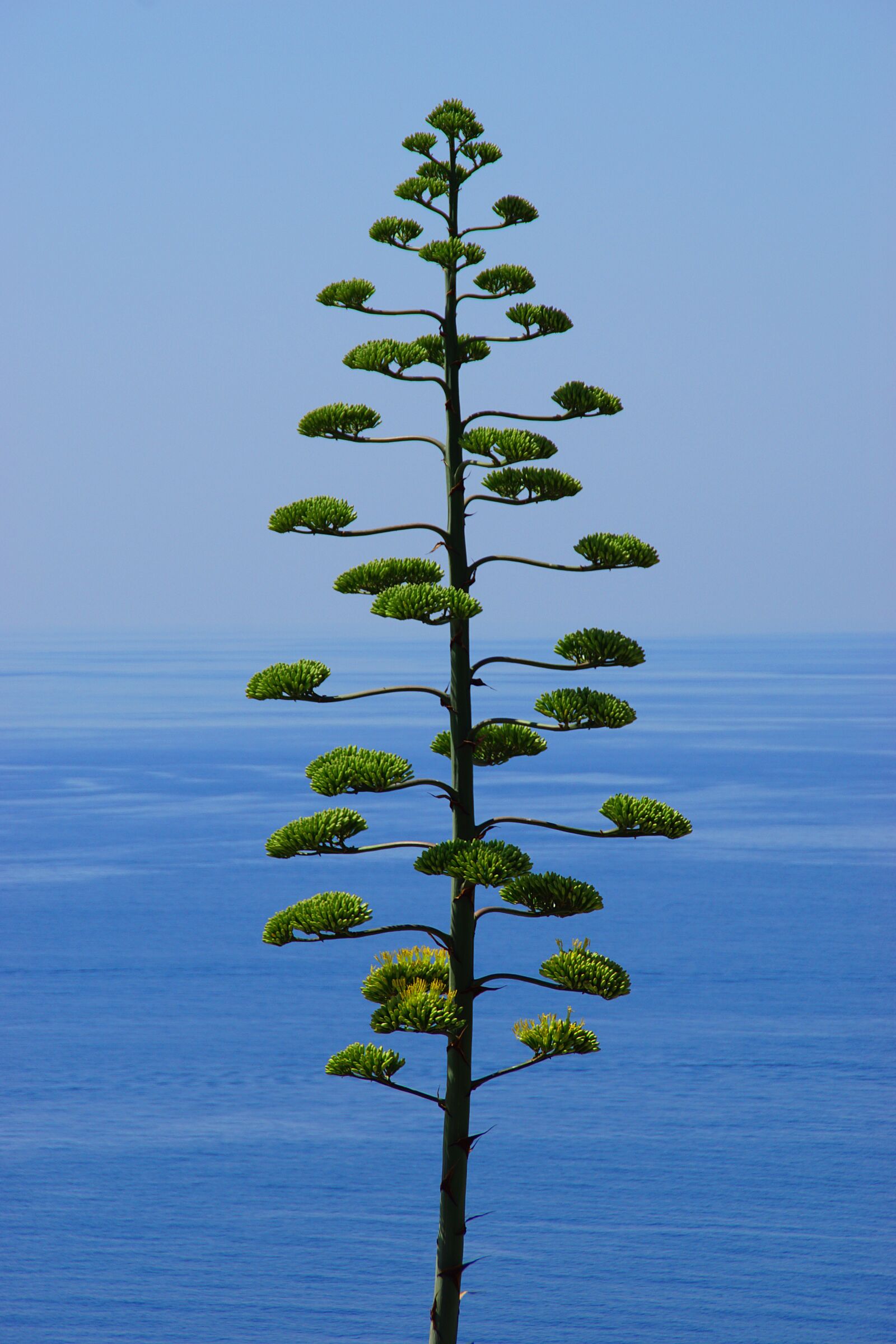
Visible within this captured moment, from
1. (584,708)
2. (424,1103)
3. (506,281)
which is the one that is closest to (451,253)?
(506,281)

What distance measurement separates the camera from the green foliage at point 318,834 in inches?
352

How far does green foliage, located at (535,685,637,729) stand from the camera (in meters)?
9.09

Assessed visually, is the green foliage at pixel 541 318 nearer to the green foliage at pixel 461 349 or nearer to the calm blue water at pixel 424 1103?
the green foliage at pixel 461 349

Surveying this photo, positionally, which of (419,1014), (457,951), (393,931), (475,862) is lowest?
(419,1014)

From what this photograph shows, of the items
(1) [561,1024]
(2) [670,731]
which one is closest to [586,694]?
(1) [561,1024]

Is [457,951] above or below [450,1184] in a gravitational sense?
above

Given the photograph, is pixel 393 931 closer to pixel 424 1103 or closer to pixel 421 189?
pixel 421 189

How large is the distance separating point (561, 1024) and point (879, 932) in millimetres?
75215

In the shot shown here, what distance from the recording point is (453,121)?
10.0 m

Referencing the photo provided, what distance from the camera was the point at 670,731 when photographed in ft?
453

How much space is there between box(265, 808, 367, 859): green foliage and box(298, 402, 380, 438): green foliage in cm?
259

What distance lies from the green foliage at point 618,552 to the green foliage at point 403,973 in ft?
9.46

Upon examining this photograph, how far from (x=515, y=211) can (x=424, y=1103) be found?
60816 mm

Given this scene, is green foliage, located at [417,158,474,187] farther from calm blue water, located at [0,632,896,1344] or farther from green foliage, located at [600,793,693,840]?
calm blue water, located at [0,632,896,1344]
